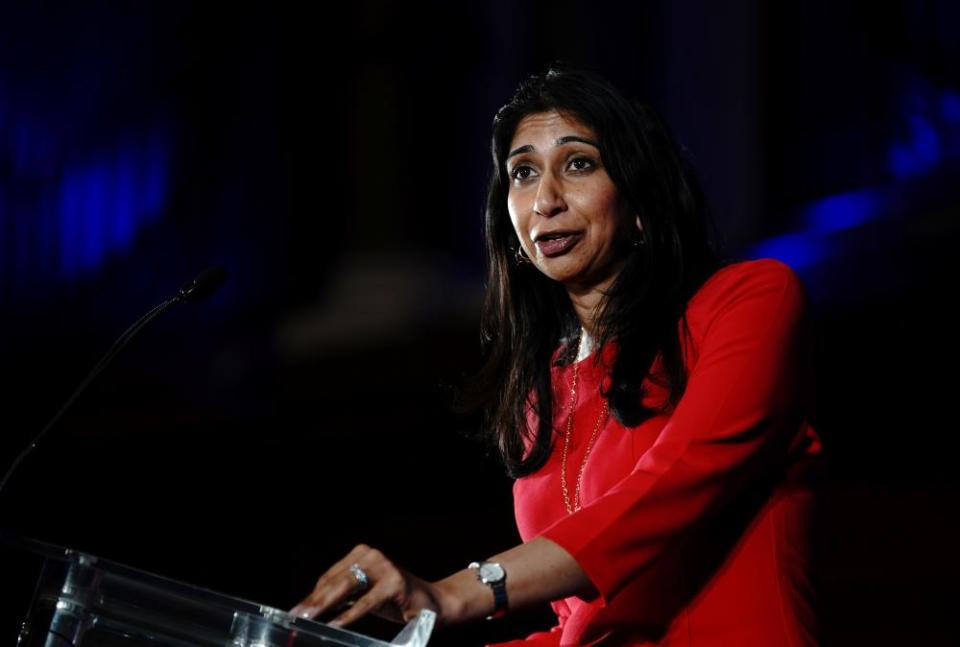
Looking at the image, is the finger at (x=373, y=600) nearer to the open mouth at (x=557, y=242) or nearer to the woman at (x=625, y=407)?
the woman at (x=625, y=407)

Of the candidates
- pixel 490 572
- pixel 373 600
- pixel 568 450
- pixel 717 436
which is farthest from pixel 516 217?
pixel 373 600

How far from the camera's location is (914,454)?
3.02 metres

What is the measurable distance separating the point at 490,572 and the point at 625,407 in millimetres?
414

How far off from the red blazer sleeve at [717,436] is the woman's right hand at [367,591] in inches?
8.6

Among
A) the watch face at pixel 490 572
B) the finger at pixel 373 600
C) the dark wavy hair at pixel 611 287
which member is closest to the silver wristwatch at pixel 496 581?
the watch face at pixel 490 572

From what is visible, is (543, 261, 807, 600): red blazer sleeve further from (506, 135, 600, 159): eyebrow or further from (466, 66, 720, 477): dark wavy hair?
(506, 135, 600, 159): eyebrow

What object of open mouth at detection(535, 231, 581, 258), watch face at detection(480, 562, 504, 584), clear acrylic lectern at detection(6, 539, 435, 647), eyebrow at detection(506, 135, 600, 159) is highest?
eyebrow at detection(506, 135, 600, 159)

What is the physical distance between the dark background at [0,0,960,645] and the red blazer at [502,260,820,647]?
1.41 m

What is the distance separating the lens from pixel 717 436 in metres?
1.28

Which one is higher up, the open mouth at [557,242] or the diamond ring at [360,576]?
the open mouth at [557,242]

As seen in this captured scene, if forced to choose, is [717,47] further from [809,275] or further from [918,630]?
[918,630]

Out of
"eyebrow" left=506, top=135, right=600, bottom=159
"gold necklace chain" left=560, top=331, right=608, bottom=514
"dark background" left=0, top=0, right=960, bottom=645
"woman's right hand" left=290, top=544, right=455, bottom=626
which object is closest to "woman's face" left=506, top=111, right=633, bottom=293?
"eyebrow" left=506, top=135, right=600, bottom=159

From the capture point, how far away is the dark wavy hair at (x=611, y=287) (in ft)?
5.12

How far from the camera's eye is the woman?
1224 millimetres
